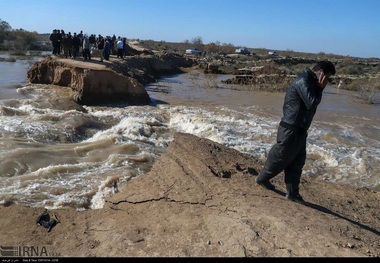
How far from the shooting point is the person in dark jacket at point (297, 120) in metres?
4.14

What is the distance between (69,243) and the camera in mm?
3775

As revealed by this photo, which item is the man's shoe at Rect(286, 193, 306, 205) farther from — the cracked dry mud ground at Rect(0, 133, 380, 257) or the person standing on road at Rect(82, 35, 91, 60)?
the person standing on road at Rect(82, 35, 91, 60)

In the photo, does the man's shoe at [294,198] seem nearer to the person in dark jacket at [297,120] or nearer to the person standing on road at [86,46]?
the person in dark jacket at [297,120]

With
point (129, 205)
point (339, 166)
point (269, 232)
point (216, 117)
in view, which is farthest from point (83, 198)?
point (216, 117)

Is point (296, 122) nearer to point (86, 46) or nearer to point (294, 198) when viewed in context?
point (294, 198)

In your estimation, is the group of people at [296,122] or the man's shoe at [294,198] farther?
the man's shoe at [294,198]

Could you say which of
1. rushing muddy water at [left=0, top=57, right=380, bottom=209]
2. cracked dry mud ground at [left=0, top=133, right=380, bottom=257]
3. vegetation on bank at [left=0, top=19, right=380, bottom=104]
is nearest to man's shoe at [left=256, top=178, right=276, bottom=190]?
cracked dry mud ground at [left=0, top=133, right=380, bottom=257]

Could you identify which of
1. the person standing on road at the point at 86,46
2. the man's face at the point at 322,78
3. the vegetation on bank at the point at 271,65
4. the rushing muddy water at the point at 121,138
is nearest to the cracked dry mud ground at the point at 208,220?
the rushing muddy water at the point at 121,138

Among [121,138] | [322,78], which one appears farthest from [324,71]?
[121,138]

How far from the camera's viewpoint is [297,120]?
4266 millimetres

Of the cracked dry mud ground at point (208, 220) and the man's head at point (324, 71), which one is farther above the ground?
the man's head at point (324, 71)

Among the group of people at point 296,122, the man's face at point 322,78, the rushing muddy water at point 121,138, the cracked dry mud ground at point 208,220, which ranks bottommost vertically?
the rushing muddy water at point 121,138

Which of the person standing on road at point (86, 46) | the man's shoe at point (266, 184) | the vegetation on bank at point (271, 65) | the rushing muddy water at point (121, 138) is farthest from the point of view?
the vegetation on bank at point (271, 65)

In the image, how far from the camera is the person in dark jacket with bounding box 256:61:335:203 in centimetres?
414
